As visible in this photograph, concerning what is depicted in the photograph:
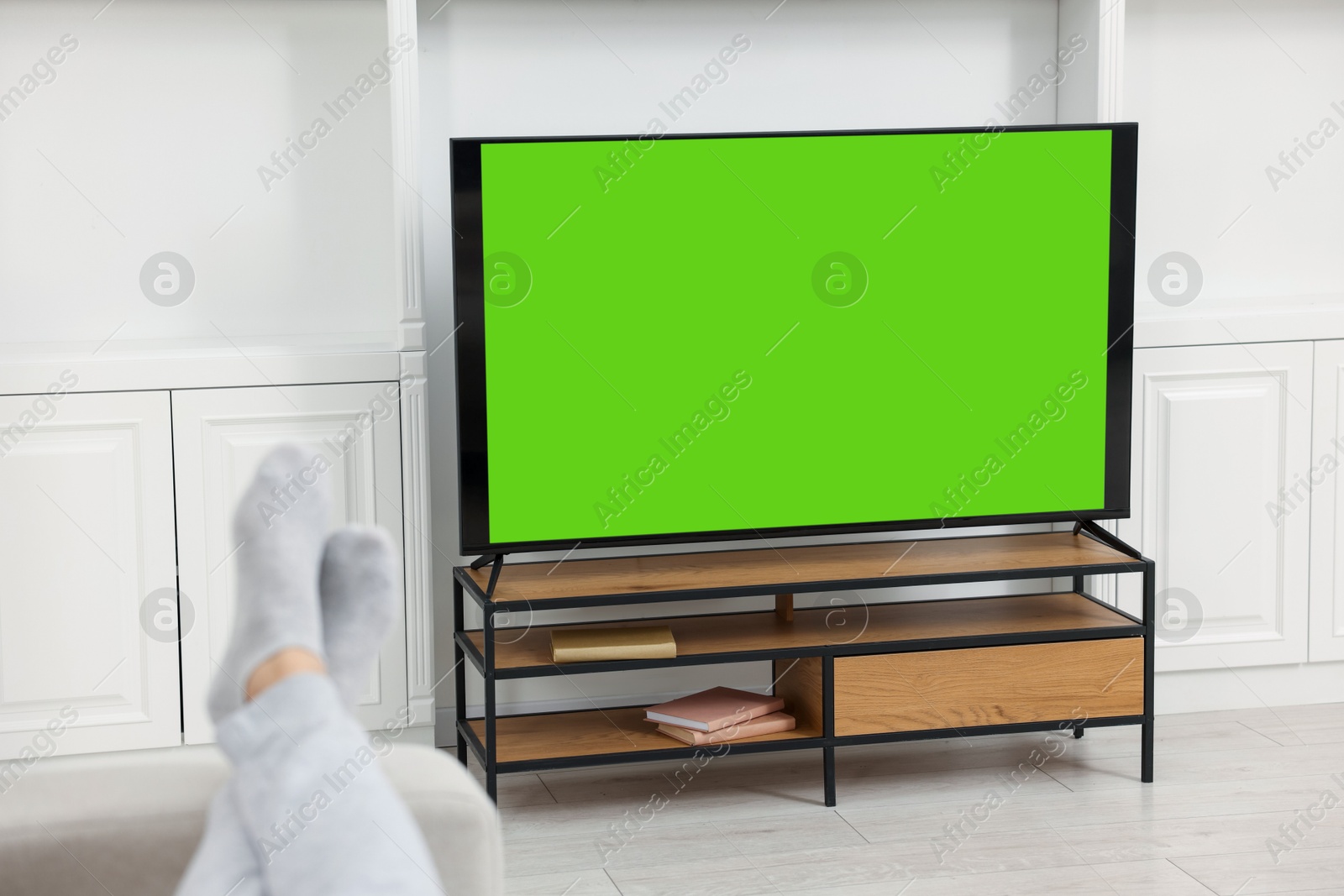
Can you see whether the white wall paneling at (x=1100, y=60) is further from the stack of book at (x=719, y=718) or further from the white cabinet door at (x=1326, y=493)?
the stack of book at (x=719, y=718)

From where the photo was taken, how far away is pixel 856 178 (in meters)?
2.46

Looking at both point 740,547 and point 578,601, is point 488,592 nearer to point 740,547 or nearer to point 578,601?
point 578,601

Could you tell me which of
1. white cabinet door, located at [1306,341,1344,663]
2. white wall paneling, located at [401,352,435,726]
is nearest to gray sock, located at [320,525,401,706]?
white wall paneling, located at [401,352,435,726]

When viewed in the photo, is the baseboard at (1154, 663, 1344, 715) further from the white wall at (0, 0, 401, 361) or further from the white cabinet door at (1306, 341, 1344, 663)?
the white wall at (0, 0, 401, 361)

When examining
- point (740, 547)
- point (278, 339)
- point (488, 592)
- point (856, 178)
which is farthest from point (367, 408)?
point (856, 178)

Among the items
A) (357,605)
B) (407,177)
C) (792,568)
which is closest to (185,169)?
(407,177)

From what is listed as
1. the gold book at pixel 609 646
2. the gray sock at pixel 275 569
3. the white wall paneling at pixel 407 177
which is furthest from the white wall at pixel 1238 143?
the gray sock at pixel 275 569

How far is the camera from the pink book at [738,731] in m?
2.37

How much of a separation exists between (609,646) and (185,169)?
1.42m

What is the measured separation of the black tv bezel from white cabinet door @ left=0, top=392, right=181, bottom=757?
0.64 metres

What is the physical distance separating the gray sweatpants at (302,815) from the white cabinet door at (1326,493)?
8.63 ft

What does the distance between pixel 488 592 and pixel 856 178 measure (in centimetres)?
112

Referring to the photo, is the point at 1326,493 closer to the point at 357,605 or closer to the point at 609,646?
the point at 609,646

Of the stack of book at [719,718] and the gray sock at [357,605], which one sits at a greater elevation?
the gray sock at [357,605]
